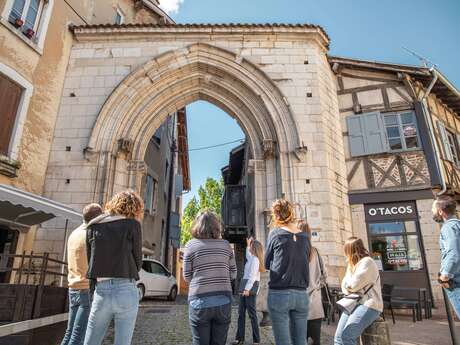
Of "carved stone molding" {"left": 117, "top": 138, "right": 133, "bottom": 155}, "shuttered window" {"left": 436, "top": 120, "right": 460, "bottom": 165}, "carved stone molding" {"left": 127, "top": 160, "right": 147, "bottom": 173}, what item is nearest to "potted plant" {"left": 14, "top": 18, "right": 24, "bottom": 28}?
"carved stone molding" {"left": 117, "top": 138, "right": 133, "bottom": 155}

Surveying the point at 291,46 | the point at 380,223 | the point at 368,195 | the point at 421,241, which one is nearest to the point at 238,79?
the point at 291,46

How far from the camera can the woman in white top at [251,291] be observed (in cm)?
383

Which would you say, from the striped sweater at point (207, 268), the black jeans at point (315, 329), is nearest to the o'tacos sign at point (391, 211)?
the black jeans at point (315, 329)

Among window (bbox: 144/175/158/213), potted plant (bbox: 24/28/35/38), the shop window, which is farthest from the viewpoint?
window (bbox: 144/175/158/213)

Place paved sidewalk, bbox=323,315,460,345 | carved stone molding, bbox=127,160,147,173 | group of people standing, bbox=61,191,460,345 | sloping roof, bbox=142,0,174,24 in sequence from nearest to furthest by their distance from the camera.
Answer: group of people standing, bbox=61,191,460,345 < paved sidewalk, bbox=323,315,460,345 < carved stone molding, bbox=127,160,147,173 < sloping roof, bbox=142,0,174,24

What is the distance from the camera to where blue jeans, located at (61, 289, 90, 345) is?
8.46 ft

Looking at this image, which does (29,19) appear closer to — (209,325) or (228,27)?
(228,27)

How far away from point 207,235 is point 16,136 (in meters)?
6.69

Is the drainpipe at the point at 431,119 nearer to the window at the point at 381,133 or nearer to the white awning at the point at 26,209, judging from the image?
the window at the point at 381,133

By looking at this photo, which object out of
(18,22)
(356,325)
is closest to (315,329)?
(356,325)

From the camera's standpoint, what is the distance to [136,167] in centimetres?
814

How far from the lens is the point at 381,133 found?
8.68m

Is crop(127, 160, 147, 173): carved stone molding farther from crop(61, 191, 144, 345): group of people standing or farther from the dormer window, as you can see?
crop(61, 191, 144, 345): group of people standing

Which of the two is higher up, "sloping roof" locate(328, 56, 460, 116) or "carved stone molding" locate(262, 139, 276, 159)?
"sloping roof" locate(328, 56, 460, 116)
